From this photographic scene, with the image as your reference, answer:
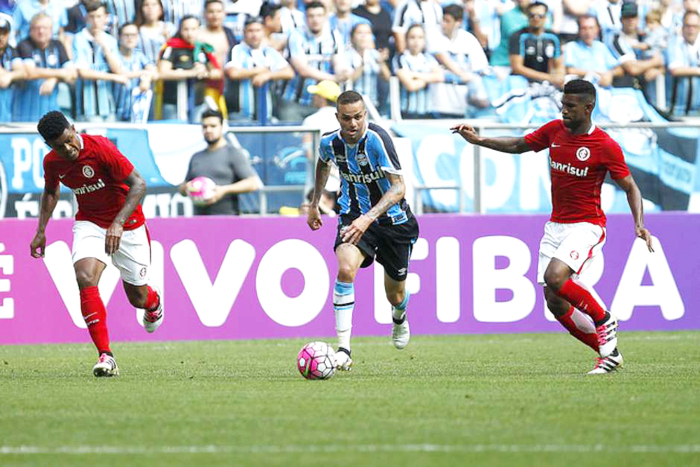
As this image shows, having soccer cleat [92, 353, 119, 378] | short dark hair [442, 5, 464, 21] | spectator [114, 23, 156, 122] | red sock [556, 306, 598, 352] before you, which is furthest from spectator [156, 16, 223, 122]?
red sock [556, 306, 598, 352]

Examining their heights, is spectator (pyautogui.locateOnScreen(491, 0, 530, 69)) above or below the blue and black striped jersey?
above

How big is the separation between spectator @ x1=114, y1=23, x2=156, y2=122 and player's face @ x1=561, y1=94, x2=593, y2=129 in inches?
345

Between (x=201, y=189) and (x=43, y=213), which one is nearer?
(x=43, y=213)

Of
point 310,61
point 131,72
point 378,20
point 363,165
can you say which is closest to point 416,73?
point 378,20

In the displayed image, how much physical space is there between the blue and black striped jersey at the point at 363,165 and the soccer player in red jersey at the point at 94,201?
156cm

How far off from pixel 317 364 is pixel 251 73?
8.70m

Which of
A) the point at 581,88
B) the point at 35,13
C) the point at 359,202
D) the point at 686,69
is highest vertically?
the point at 35,13

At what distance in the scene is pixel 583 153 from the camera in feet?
31.5

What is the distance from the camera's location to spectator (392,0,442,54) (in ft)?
61.4

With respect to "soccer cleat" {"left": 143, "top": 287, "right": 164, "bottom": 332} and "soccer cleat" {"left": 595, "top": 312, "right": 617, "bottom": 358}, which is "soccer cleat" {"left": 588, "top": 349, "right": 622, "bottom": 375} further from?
"soccer cleat" {"left": 143, "top": 287, "right": 164, "bottom": 332}

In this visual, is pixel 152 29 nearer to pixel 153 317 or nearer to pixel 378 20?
pixel 378 20

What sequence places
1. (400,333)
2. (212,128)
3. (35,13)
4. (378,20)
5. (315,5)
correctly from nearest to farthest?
(400,333), (212,128), (35,13), (315,5), (378,20)

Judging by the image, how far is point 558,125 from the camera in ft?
32.2

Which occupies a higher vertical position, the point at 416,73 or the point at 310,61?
the point at 310,61
